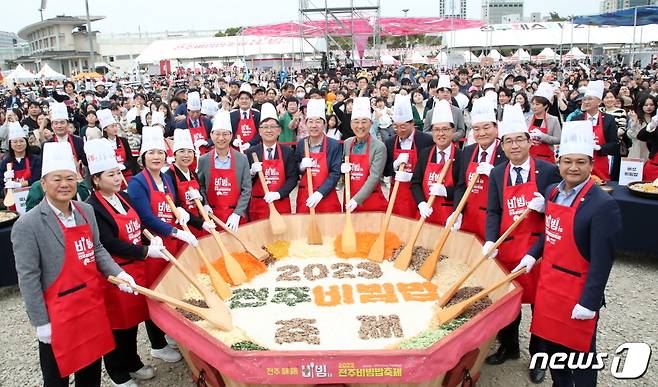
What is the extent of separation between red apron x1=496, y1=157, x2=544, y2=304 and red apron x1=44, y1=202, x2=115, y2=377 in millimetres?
2633

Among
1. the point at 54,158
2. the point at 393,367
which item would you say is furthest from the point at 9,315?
the point at 393,367

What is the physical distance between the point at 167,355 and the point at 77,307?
111 cm

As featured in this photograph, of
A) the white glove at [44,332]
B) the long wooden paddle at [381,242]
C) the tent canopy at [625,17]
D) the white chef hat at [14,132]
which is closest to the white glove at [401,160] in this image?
the long wooden paddle at [381,242]

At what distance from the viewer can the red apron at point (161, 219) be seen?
3.60m

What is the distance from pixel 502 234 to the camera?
3.44m

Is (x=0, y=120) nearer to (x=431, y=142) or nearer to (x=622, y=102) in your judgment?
(x=431, y=142)

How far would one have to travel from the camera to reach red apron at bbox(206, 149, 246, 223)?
4.41 metres

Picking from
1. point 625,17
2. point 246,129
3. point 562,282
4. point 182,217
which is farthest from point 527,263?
point 625,17

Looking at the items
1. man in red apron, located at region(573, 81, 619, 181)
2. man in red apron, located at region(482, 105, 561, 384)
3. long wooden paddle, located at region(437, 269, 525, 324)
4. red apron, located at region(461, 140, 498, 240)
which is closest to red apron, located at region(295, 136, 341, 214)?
red apron, located at region(461, 140, 498, 240)

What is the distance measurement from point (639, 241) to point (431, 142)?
8.19 feet

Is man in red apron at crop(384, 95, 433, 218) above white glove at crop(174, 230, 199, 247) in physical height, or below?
above

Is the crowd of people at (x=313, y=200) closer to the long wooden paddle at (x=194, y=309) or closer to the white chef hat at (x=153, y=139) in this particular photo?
the white chef hat at (x=153, y=139)

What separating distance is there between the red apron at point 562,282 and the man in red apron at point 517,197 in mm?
393

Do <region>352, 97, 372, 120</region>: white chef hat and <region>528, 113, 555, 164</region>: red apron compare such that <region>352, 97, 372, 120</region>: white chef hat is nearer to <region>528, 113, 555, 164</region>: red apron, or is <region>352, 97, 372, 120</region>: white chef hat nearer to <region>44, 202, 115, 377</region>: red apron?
<region>528, 113, 555, 164</region>: red apron
